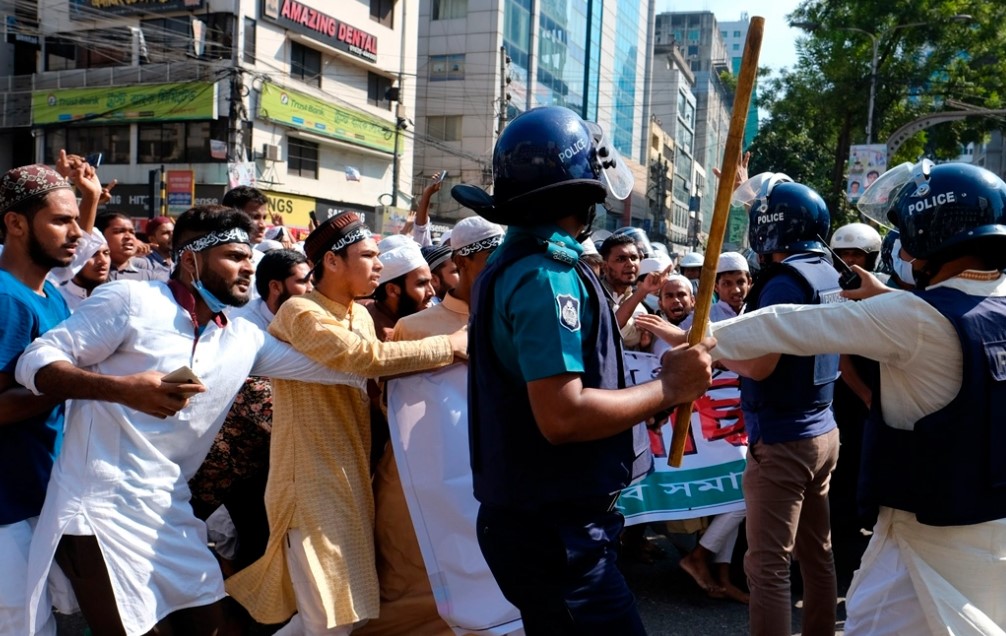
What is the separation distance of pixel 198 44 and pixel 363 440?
25867 millimetres

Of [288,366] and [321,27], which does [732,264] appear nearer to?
[288,366]

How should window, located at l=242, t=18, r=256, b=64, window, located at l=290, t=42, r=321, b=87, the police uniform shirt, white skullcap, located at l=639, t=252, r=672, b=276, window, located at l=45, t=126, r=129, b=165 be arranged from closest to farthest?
the police uniform shirt → white skullcap, located at l=639, t=252, r=672, b=276 → window, located at l=242, t=18, r=256, b=64 → window, located at l=45, t=126, r=129, b=165 → window, located at l=290, t=42, r=321, b=87

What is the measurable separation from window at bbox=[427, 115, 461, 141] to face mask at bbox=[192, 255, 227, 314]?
39371 millimetres

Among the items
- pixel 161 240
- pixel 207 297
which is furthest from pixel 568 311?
pixel 161 240

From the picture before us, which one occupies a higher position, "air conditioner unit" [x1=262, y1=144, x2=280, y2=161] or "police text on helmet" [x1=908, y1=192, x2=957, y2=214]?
"air conditioner unit" [x1=262, y1=144, x2=280, y2=161]

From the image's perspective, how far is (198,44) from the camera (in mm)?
26672

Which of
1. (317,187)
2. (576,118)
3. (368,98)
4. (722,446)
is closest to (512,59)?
(368,98)

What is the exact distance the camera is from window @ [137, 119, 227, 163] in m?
27.4

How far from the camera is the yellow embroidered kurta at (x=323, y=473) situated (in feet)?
12.4

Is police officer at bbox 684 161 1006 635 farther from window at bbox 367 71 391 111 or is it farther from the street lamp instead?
window at bbox 367 71 391 111

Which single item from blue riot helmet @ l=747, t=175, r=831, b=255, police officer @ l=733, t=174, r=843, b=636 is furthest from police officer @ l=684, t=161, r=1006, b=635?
blue riot helmet @ l=747, t=175, r=831, b=255

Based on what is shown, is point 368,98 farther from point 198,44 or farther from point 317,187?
point 198,44

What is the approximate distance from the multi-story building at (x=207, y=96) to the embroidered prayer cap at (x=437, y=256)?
20.5m

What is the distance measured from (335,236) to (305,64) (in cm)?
2880
